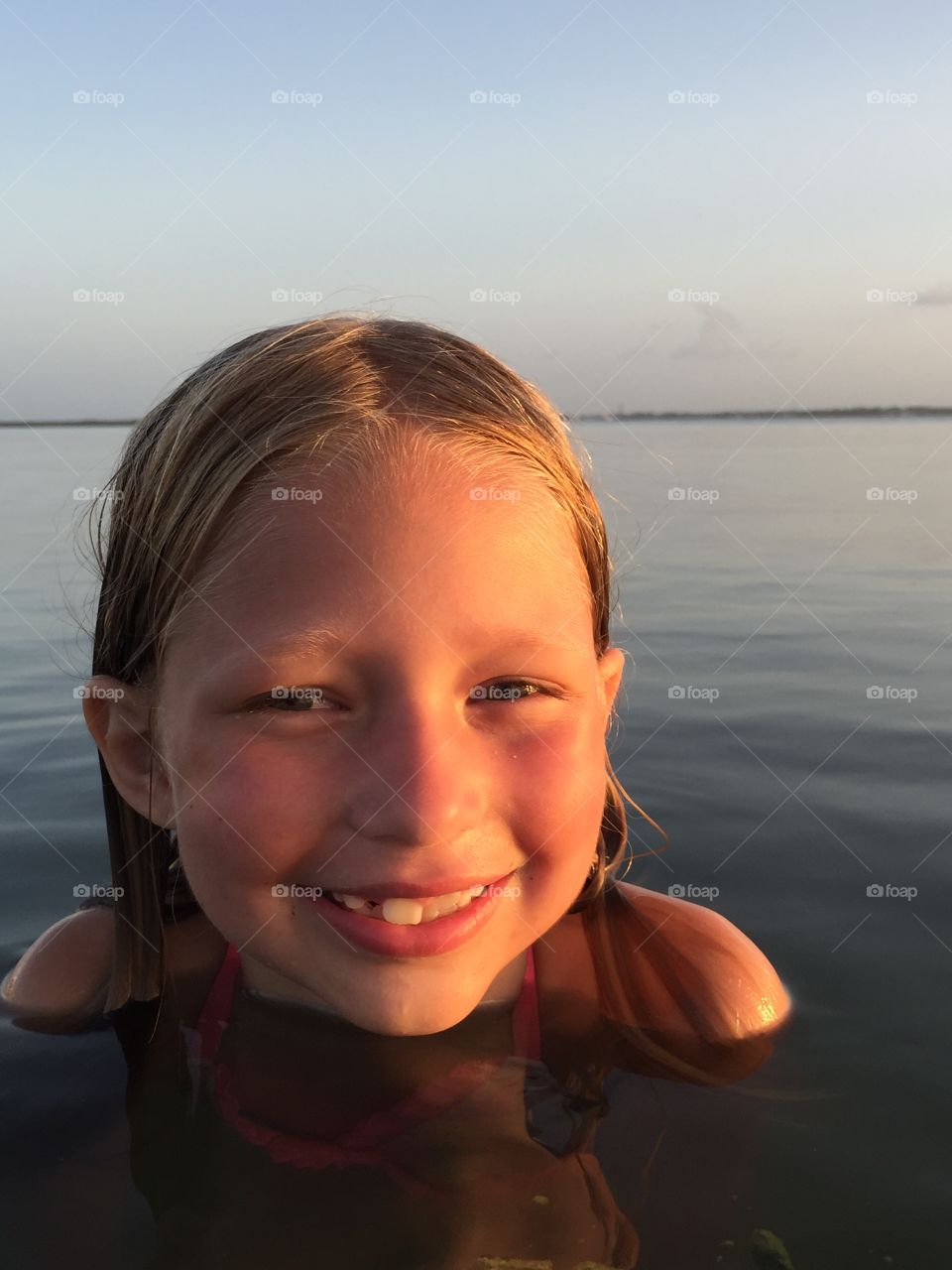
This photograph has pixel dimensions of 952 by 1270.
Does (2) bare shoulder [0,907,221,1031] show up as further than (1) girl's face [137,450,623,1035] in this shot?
Yes

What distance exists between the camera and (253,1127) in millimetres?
2746

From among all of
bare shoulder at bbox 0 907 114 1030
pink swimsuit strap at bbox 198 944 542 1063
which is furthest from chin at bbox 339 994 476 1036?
bare shoulder at bbox 0 907 114 1030

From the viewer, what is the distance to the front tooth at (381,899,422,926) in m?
2.54

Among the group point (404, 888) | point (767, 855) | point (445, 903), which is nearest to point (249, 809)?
point (404, 888)

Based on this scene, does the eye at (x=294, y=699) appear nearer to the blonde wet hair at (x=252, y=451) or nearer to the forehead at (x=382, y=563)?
the forehead at (x=382, y=563)

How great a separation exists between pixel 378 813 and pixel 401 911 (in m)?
0.28

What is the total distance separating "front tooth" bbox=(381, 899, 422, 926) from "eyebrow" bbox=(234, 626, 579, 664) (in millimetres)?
530

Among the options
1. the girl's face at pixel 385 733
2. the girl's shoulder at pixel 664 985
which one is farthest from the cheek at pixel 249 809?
the girl's shoulder at pixel 664 985

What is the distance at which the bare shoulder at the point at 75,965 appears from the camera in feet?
10.9

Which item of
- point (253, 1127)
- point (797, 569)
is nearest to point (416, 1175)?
point (253, 1127)

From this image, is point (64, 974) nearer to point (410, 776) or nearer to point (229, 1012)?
point (229, 1012)

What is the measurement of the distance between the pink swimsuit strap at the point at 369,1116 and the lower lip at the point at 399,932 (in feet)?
1.39

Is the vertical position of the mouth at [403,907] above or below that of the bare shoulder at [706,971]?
above

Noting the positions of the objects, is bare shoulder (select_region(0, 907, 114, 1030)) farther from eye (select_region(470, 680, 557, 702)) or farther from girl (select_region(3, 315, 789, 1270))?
eye (select_region(470, 680, 557, 702))
